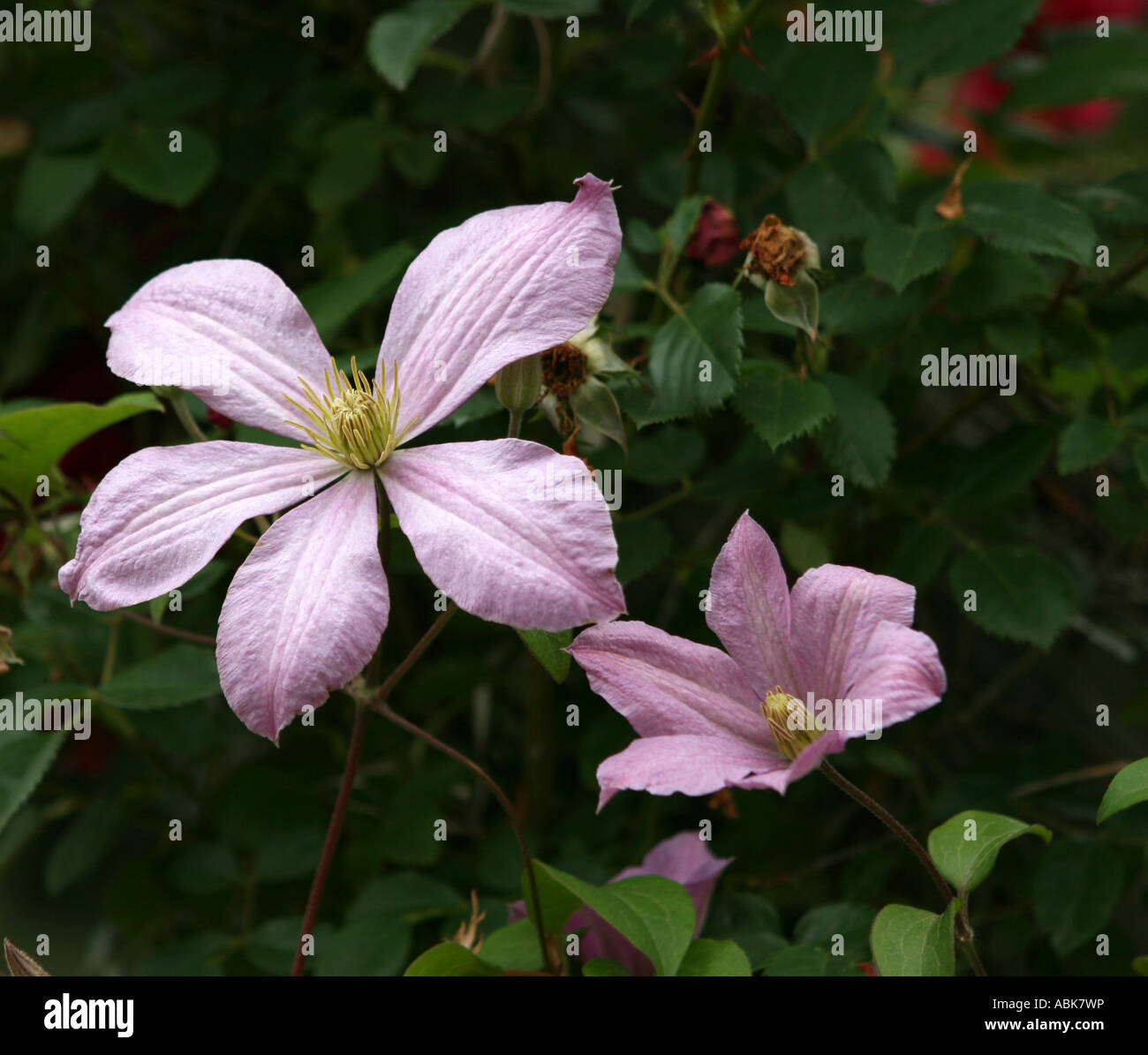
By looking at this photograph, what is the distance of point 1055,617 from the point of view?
779mm

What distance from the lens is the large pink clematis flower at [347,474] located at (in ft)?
1.70

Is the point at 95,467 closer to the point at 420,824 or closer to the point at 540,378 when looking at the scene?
the point at 420,824

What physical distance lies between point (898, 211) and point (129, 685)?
67 cm

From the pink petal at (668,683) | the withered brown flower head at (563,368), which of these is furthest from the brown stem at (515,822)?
the withered brown flower head at (563,368)

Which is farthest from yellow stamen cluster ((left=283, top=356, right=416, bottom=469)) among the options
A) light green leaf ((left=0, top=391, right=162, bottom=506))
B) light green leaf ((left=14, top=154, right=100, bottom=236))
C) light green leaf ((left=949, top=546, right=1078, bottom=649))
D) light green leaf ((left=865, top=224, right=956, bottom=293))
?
light green leaf ((left=14, top=154, right=100, bottom=236))

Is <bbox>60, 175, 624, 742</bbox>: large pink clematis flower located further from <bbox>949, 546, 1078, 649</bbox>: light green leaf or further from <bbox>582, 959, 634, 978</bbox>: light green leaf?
<bbox>949, 546, 1078, 649</bbox>: light green leaf

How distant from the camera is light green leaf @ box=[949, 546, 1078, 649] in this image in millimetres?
779

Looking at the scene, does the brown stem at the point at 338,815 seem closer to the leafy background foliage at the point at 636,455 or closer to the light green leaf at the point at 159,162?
the leafy background foliage at the point at 636,455

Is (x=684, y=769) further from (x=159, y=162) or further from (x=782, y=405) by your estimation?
(x=159, y=162)

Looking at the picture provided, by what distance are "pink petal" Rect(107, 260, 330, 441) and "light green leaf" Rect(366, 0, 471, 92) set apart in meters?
0.23

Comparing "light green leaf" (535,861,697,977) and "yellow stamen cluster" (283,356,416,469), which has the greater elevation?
"yellow stamen cluster" (283,356,416,469)

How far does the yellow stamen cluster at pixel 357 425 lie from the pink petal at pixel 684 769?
0.22 metres
